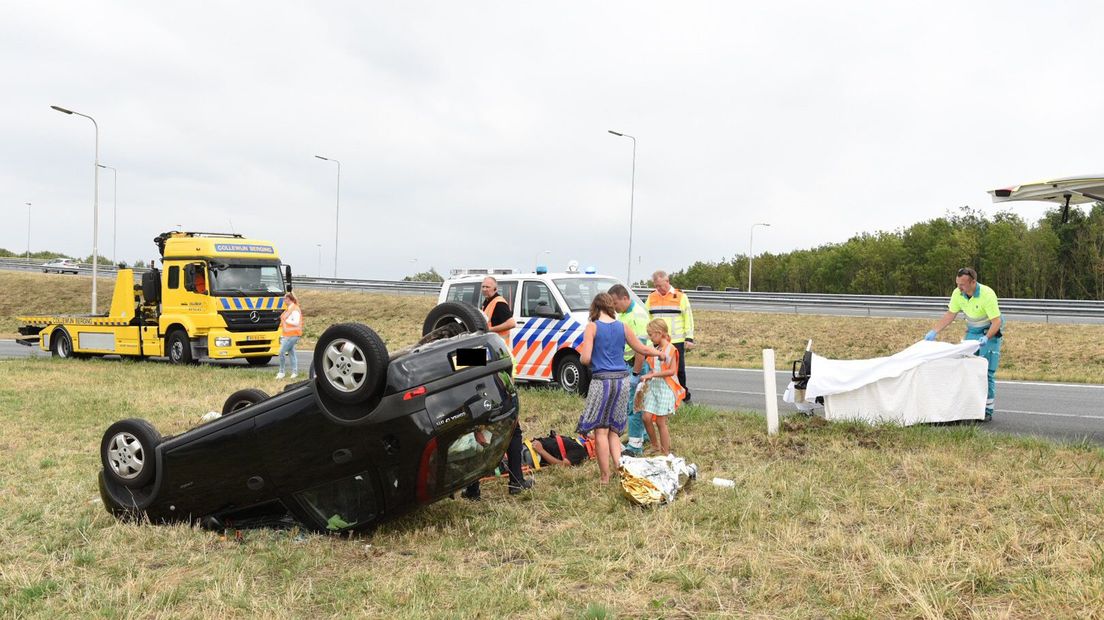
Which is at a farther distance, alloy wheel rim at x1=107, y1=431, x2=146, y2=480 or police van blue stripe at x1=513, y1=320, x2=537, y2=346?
police van blue stripe at x1=513, y1=320, x2=537, y2=346

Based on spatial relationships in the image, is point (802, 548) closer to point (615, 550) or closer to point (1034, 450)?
point (615, 550)

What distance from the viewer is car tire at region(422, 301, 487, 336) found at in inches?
243

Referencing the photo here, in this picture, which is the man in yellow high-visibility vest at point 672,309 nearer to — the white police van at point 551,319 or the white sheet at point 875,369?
the white police van at point 551,319

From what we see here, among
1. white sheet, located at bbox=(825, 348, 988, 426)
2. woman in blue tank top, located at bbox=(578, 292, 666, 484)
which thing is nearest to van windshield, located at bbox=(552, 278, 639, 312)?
white sheet, located at bbox=(825, 348, 988, 426)

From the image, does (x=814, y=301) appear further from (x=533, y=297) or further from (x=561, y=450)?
(x=561, y=450)

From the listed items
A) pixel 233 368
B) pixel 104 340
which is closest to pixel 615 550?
pixel 233 368

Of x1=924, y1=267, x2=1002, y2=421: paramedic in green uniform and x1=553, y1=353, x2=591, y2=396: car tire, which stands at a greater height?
x1=924, y1=267, x2=1002, y2=421: paramedic in green uniform

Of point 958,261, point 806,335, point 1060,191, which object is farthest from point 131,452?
point 958,261

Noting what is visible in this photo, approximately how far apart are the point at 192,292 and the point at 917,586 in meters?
16.5

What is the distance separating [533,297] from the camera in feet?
41.0

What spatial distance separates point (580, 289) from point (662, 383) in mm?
5016

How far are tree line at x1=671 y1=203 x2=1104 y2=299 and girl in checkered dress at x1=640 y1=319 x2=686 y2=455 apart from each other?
41.4 m

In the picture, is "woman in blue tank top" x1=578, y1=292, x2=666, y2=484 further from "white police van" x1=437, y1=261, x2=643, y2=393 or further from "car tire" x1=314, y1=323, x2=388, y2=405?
"white police van" x1=437, y1=261, x2=643, y2=393

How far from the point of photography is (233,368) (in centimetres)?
1784
